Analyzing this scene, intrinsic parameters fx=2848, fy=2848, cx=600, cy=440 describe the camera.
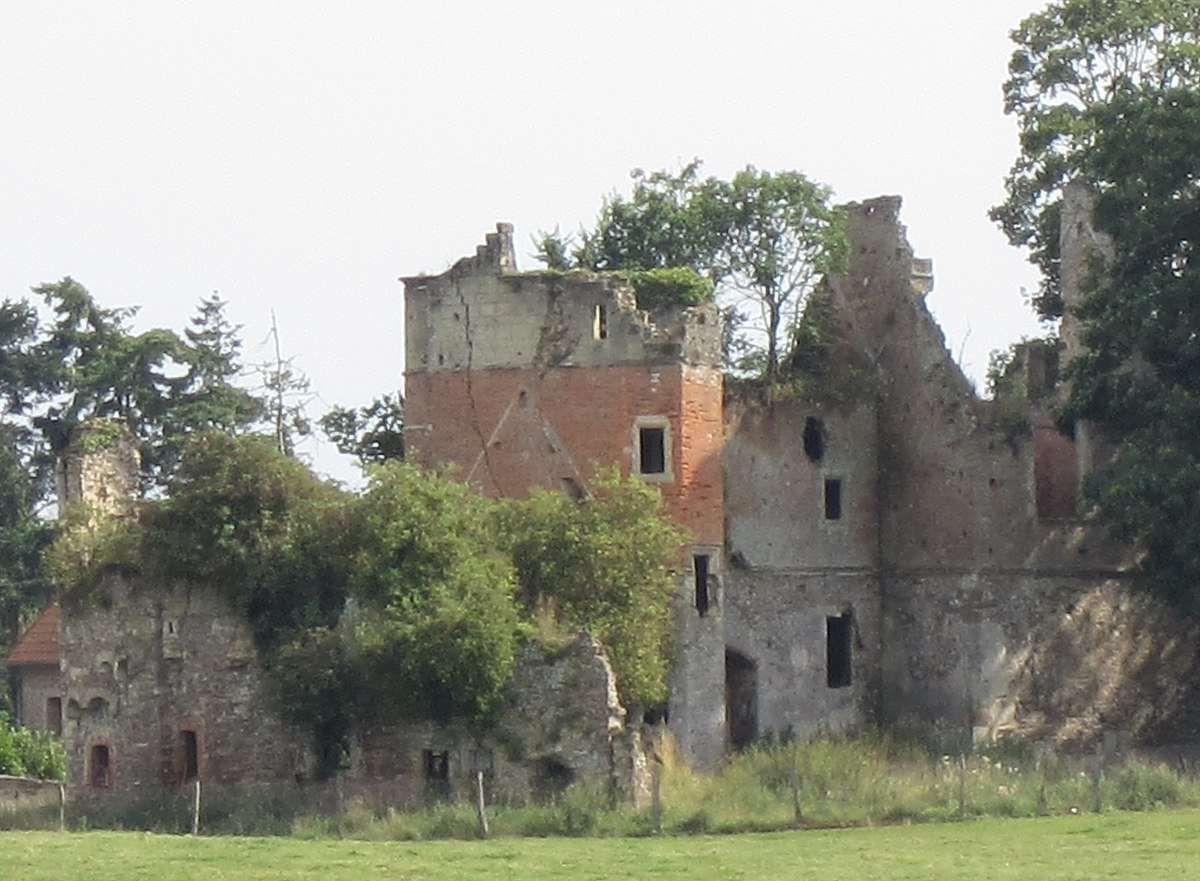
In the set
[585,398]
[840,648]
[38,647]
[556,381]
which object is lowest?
[840,648]

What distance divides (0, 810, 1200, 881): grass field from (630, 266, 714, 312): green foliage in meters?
11.5

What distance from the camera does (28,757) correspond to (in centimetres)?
5159

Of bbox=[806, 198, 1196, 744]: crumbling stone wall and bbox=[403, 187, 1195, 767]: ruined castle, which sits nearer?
bbox=[403, 187, 1195, 767]: ruined castle

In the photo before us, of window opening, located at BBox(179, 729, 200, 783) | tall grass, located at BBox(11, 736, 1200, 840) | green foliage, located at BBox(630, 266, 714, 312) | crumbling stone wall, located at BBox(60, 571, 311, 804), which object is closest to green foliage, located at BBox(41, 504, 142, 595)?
crumbling stone wall, located at BBox(60, 571, 311, 804)

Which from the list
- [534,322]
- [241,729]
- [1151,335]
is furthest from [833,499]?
[241,729]

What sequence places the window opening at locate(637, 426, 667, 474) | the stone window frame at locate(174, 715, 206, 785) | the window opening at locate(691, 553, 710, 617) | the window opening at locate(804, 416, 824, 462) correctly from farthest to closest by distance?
1. the window opening at locate(804, 416, 824, 462)
2. the window opening at locate(691, 553, 710, 617)
3. the window opening at locate(637, 426, 667, 474)
4. the stone window frame at locate(174, 715, 206, 785)

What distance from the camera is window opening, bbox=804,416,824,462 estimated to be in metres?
47.6

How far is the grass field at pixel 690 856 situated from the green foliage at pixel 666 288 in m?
11.5

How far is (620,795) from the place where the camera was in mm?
38969

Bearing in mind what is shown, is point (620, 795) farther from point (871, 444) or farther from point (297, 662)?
point (871, 444)

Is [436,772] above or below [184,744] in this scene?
below

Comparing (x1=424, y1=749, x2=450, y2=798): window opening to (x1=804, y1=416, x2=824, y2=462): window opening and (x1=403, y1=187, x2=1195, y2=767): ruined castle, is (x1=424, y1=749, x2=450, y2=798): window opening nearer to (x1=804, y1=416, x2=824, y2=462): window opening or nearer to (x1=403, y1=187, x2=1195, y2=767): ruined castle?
(x1=403, y1=187, x2=1195, y2=767): ruined castle

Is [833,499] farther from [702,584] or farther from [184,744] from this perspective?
[184,744]

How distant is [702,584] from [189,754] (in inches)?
327
